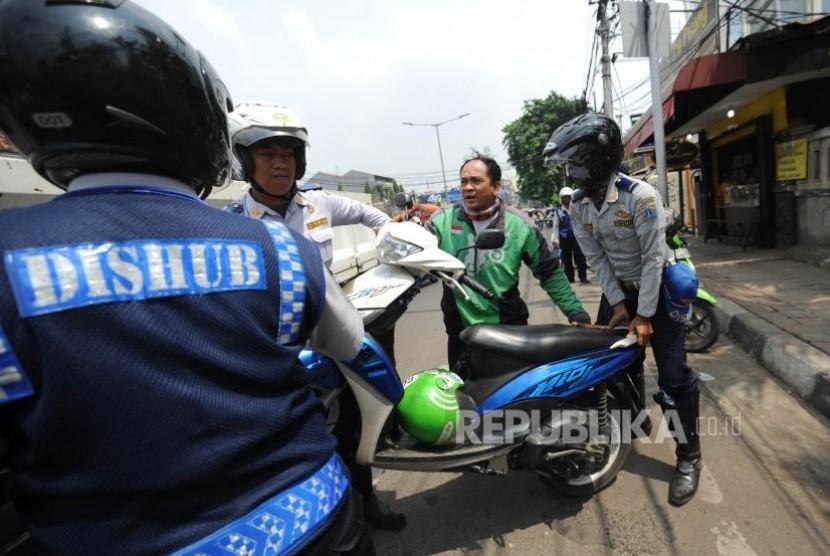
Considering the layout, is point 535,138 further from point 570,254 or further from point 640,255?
point 640,255

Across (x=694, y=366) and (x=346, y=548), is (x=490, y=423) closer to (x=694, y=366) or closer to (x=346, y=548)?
(x=346, y=548)

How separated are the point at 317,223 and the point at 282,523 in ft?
5.96

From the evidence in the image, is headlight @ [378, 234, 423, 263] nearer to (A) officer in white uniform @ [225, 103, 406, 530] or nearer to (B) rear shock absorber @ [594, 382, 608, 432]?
(A) officer in white uniform @ [225, 103, 406, 530]

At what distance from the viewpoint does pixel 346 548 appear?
87 cm

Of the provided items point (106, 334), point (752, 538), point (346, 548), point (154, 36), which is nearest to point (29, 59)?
point (154, 36)

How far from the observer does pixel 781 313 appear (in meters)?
4.03

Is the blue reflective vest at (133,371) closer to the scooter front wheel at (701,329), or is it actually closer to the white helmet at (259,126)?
the white helmet at (259,126)

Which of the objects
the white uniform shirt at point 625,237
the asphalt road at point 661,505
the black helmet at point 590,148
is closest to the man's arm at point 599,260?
the white uniform shirt at point 625,237

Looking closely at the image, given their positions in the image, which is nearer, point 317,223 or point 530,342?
point 530,342

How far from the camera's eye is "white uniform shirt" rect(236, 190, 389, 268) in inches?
88.4

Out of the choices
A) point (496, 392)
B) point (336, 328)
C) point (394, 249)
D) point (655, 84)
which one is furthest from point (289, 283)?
point (655, 84)

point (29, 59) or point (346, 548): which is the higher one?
point (29, 59)

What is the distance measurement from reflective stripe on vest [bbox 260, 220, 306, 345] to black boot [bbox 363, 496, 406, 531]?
60.9 inches

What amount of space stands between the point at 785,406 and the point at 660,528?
4.92 feet
